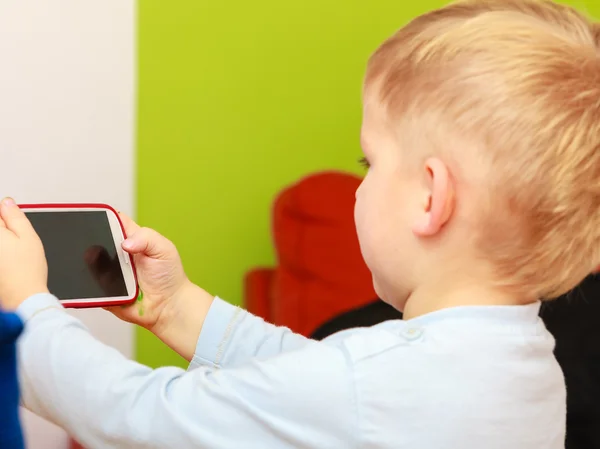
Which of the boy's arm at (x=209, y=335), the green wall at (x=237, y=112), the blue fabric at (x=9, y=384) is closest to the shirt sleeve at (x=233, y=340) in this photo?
the boy's arm at (x=209, y=335)

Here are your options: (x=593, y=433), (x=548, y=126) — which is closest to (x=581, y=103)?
(x=548, y=126)

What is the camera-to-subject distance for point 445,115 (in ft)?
1.87

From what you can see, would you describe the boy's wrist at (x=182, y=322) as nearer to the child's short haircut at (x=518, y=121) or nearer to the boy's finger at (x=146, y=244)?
the boy's finger at (x=146, y=244)

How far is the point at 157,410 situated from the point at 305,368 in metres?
0.11

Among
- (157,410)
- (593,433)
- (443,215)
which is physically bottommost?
(593,433)

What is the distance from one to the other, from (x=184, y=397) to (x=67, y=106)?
27.0 inches

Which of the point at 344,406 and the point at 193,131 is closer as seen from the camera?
the point at 344,406

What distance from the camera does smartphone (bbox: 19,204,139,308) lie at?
67 cm

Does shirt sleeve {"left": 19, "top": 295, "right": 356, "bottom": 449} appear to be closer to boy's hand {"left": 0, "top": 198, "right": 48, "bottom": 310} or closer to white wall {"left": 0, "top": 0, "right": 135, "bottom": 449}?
boy's hand {"left": 0, "top": 198, "right": 48, "bottom": 310}

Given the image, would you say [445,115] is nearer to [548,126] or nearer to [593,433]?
[548,126]

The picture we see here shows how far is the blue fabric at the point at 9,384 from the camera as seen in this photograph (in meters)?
0.33

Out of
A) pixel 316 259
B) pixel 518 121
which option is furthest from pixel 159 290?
pixel 316 259

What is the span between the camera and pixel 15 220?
23.7 inches

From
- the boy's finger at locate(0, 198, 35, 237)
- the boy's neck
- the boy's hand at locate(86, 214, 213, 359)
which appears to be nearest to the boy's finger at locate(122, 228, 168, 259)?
the boy's hand at locate(86, 214, 213, 359)
